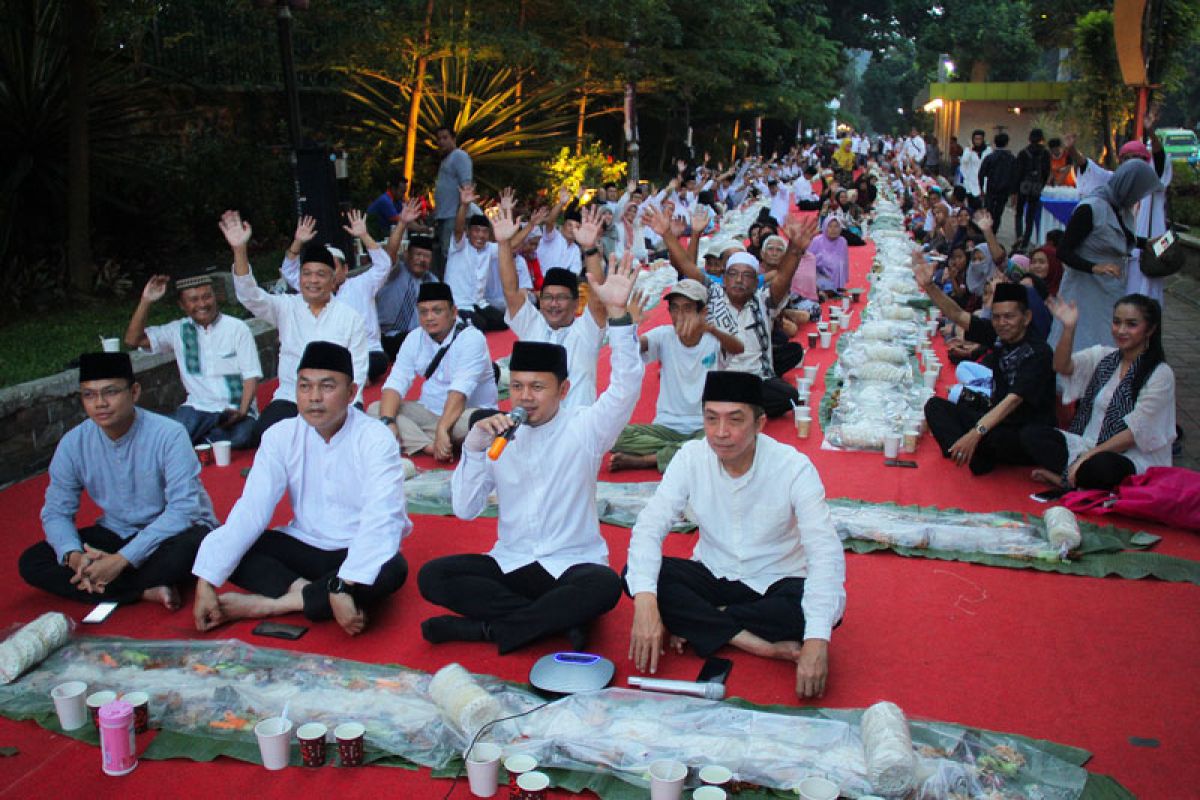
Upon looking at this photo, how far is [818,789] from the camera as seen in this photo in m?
2.86

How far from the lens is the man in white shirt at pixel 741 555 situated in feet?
12.2

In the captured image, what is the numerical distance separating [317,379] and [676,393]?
2.99m

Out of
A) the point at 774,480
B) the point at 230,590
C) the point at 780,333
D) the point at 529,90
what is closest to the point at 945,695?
the point at 774,480

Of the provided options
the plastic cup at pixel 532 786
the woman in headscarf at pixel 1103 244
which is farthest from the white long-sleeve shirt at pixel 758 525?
the woman in headscarf at pixel 1103 244

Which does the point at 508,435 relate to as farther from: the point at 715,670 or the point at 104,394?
the point at 104,394

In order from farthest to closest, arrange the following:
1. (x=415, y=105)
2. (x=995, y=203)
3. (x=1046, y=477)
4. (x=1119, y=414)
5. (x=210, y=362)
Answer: (x=995, y=203) → (x=415, y=105) → (x=210, y=362) → (x=1046, y=477) → (x=1119, y=414)

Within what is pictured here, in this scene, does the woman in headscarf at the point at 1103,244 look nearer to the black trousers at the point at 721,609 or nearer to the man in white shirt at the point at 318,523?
the black trousers at the point at 721,609

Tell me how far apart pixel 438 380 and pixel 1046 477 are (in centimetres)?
374

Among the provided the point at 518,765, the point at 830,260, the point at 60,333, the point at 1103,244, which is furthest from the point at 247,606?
the point at 830,260

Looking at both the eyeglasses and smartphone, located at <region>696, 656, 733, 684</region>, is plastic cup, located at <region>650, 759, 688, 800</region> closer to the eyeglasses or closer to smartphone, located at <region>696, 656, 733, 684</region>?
smartphone, located at <region>696, 656, 733, 684</region>

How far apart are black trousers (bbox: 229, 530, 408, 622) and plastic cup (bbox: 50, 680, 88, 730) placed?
3.09 ft

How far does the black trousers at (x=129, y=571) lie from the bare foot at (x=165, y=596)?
0.02 m

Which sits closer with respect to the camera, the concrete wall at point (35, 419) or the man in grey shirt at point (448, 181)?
the concrete wall at point (35, 419)

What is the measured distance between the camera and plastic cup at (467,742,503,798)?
316 centimetres
